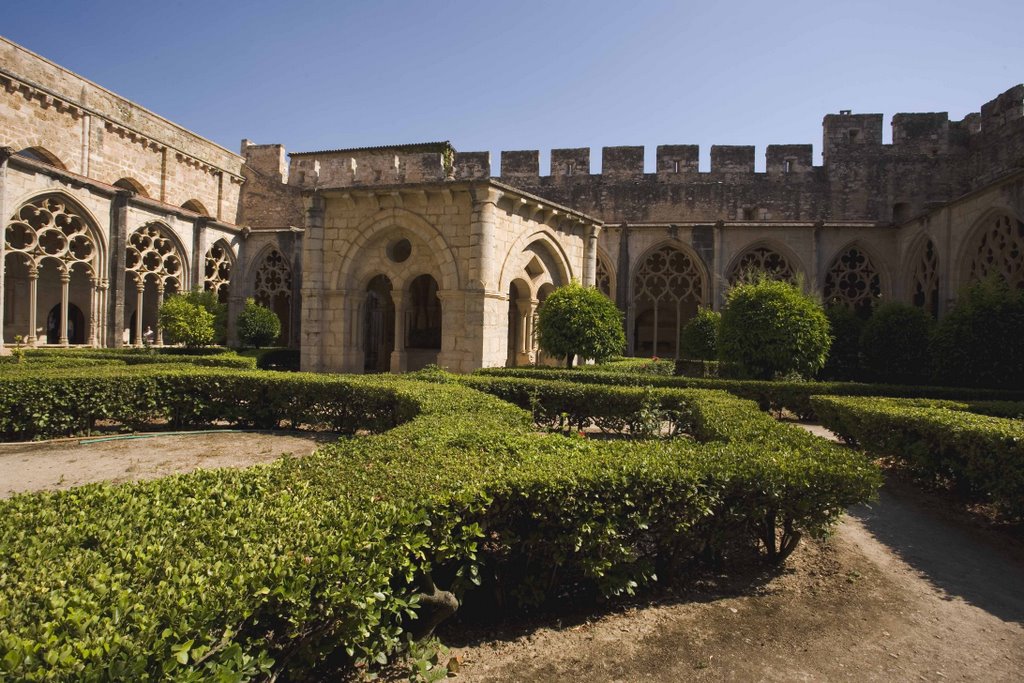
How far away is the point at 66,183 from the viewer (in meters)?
16.3

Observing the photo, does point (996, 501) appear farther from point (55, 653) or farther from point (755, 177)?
point (755, 177)

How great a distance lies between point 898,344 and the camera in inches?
536

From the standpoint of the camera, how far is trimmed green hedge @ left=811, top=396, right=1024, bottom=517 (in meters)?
4.75

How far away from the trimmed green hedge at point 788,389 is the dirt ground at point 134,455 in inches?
173

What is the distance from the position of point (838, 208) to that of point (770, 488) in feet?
69.0

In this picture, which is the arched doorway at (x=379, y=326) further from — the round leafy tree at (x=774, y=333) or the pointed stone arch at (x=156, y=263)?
the round leafy tree at (x=774, y=333)

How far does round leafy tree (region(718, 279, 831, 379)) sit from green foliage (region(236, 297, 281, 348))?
1444 centimetres

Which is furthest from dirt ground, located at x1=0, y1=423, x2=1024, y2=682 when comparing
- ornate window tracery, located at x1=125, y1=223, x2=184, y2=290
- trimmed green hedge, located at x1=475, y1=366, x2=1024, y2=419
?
ornate window tracery, located at x1=125, y1=223, x2=184, y2=290

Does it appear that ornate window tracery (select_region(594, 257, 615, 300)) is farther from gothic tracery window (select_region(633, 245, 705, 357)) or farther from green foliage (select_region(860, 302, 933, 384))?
green foliage (select_region(860, 302, 933, 384))

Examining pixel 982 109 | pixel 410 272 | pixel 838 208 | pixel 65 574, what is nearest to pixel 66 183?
pixel 410 272

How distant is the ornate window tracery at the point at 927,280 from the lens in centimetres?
1756

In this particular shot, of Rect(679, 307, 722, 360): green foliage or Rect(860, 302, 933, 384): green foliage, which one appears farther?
Rect(679, 307, 722, 360): green foliage

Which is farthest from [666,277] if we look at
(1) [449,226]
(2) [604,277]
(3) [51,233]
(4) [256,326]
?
(3) [51,233]

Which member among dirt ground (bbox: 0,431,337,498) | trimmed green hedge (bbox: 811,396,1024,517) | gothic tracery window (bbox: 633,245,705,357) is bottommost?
dirt ground (bbox: 0,431,337,498)
